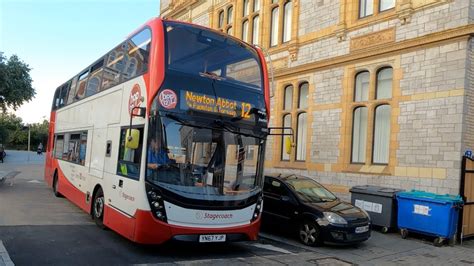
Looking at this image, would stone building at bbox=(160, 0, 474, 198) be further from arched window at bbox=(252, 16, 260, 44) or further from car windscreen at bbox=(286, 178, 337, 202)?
car windscreen at bbox=(286, 178, 337, 202)

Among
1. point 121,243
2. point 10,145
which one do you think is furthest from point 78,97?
point 10,145

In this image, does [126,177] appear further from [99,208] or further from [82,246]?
[99,208]

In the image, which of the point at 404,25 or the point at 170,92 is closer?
A: the point at 170,92

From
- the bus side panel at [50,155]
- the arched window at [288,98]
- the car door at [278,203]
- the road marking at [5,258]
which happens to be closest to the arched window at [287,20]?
the arched window at [288,98]

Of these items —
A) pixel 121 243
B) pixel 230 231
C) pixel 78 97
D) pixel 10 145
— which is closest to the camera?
pixel 230 231

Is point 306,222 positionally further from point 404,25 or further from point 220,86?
point 404,25

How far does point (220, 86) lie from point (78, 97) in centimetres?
625

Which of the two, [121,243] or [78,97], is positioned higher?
[78,97]

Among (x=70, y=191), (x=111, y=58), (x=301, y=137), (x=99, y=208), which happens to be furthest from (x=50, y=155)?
(x=301, y=137)

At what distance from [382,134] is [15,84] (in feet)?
80.1

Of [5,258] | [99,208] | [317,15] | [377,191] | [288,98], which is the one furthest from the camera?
[288,98]

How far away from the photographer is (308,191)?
1059 centimetres

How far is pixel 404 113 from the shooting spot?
13477mm

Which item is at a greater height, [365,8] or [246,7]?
[246,7]
